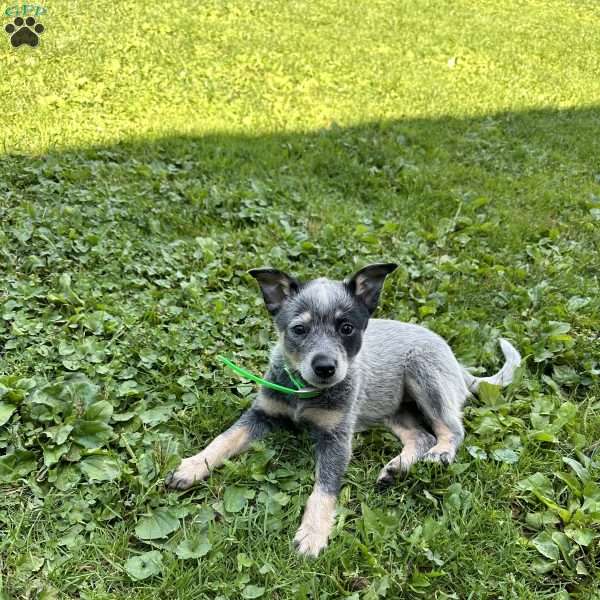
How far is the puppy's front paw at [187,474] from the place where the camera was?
133 inches

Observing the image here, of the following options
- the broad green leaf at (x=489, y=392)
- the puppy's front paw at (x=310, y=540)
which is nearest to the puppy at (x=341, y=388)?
the puppy's front paw at (x=310, y=540)

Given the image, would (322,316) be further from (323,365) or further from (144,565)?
(144,565)

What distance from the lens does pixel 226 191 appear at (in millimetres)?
6578

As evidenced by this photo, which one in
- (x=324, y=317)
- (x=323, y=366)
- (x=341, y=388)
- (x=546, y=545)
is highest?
(x=324, y=317)

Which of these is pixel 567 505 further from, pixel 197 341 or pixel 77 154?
pixel 77 154

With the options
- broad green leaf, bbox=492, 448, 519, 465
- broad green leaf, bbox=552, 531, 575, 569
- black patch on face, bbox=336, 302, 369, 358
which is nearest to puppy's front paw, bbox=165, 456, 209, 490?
black patch on face, bbox=336, 302, 369, 358

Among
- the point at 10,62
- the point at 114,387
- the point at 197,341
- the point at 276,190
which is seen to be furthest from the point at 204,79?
the point at 114,387

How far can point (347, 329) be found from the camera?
3.62m

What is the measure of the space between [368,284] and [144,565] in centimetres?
208

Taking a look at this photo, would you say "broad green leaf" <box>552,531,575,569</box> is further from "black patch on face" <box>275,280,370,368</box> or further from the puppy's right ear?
the puppy's right ear

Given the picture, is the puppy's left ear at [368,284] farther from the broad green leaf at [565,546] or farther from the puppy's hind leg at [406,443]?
the broad green leaf at [565,546]

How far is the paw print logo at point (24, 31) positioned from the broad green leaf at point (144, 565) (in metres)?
9.22

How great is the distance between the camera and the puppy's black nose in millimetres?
3336

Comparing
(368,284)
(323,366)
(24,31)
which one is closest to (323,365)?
(323,366)
